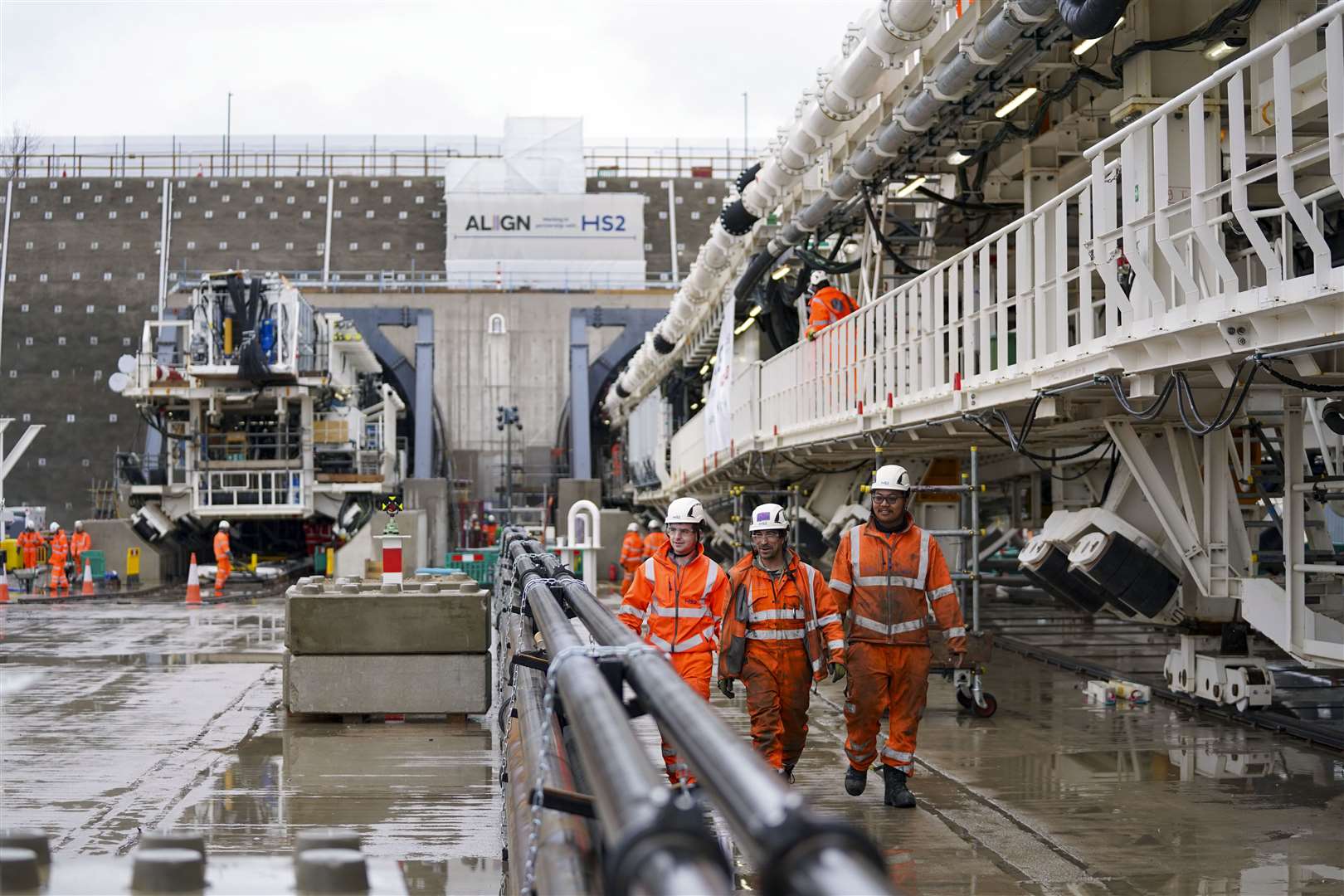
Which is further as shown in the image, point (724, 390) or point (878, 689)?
point (724, 390)

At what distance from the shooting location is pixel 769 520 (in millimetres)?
7426

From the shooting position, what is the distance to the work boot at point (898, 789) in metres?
7.15

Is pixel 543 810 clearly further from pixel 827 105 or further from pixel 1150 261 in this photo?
pixel 827 105

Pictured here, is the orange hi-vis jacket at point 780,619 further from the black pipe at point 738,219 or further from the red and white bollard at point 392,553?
the black pipe at point 738,219

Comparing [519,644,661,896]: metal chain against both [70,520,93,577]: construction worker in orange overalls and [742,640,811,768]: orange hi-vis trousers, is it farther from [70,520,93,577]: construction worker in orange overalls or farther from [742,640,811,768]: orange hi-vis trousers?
[70,520,93,577]: construction worker in orange overalls

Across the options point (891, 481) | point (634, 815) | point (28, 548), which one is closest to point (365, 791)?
point (891, 481)

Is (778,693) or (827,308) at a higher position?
(827,308)

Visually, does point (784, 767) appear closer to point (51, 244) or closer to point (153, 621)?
point (153, 621)

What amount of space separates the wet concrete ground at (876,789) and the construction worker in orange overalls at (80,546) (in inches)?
783

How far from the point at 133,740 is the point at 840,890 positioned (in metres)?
8.76

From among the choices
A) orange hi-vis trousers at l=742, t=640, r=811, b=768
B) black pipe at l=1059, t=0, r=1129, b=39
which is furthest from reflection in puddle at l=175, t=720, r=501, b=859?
black pipe at l=1059, t=0, r=1129, b=39

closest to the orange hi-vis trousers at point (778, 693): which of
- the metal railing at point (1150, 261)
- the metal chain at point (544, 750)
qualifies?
the metal railing at point (1150, 261)

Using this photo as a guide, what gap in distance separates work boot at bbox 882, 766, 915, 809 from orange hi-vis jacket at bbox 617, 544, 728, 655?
1.11 metres

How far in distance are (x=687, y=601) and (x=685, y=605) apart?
19 mm
